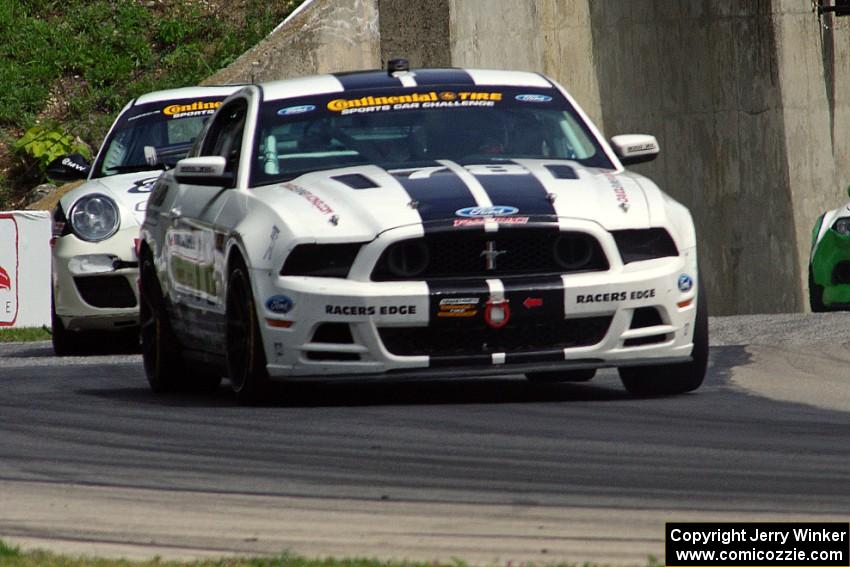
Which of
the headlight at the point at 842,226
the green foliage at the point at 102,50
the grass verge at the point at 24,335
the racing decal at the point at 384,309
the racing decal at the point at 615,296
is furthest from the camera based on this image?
the green foliage at the point at 102,50

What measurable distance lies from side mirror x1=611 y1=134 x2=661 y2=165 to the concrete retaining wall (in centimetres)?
1152

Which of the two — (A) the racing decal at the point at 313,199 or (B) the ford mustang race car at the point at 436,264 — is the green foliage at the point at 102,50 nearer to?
(B) the ford mustang race car at the point at 436,264

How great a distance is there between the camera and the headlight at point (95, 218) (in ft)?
42.5

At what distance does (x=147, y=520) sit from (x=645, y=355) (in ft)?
10.9

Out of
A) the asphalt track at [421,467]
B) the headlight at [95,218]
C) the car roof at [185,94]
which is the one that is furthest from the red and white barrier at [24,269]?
the asphalt track at [421,467]

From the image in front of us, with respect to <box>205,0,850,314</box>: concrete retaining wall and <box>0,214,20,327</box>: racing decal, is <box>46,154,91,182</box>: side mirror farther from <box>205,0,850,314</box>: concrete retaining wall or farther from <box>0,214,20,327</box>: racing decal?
<box>205,0,850,314</box>: concrete retaining wall

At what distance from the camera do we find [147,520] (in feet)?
18.6

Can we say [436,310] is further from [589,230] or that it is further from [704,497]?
[704,497]

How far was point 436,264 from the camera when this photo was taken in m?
8.28

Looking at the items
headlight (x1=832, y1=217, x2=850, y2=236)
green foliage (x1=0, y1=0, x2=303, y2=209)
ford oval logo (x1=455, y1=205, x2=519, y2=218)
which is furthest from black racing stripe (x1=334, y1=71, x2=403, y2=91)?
green foliage (x1=0, y1=0, x2=303, y2=209)

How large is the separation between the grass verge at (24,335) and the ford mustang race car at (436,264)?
886 centimetres

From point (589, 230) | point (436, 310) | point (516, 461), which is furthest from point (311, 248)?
point (516, 461)

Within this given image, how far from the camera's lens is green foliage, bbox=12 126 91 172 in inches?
969

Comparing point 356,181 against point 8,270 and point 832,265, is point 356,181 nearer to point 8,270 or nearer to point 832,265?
point 832,265
